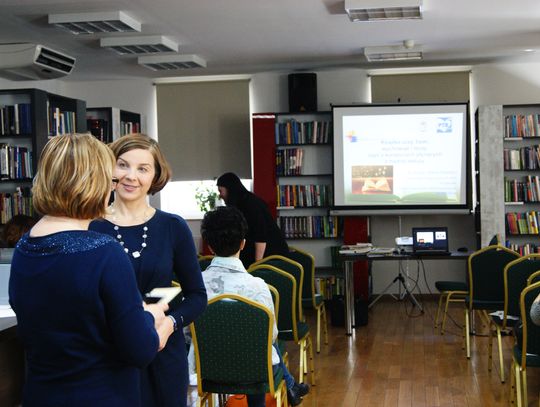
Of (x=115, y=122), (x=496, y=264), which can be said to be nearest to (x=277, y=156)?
(x=115, y=122)

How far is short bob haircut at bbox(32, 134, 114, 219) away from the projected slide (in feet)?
28.8

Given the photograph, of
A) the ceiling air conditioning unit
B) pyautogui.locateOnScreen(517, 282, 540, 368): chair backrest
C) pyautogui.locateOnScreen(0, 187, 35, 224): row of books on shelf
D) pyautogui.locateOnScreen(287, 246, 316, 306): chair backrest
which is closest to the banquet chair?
pyautogui.locateOnScreen(517, 282, 540, 368): chair backrest

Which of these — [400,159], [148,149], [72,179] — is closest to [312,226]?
[400,159]

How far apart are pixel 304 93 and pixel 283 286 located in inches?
213

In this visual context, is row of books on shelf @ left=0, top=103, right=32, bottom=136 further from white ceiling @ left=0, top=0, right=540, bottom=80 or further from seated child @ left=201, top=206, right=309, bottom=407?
seated child @ left=201, top=206, right=309, bottom=407

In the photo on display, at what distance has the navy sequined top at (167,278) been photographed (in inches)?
94.7

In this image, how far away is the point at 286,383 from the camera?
4.33 metres

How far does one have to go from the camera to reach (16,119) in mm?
7812

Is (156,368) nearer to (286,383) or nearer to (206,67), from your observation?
(286,383)

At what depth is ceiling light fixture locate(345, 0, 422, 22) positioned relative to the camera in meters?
6.84

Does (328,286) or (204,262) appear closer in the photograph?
(204,262)

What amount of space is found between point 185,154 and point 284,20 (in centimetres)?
391

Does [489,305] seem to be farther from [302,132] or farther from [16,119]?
[16,119]

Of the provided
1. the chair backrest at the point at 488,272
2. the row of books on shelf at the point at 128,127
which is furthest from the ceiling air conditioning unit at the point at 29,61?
the chair backrest at the point at 488,272
